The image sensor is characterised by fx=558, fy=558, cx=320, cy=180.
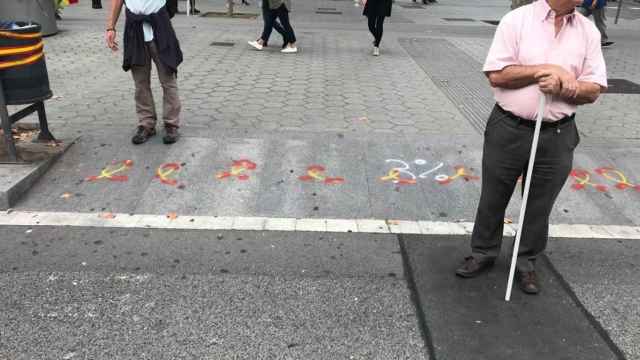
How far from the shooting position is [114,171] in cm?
503

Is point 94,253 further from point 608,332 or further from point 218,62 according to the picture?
point 218,62

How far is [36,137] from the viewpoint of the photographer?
5.54 metres

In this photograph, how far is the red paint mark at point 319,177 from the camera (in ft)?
16.4

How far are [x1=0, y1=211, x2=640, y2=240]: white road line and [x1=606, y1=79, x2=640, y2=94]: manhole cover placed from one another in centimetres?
480

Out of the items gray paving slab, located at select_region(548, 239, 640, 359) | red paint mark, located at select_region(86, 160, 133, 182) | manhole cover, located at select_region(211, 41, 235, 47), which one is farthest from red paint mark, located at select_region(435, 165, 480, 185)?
manhole cover, located at select_region(211, 41, 235, 47)

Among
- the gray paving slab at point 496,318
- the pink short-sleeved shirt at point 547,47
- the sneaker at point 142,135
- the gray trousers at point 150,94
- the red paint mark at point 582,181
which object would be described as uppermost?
the pink short-sleeved shirt at point 547,47

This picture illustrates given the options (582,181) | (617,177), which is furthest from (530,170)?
(617,177)

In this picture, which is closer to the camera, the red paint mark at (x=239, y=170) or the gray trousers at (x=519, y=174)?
the gray trousers at (x=519, y=174)

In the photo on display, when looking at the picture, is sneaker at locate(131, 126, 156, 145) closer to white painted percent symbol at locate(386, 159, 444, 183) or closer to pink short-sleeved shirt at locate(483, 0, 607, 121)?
white painted percent symbol at locate(386, 159, 444, 183)

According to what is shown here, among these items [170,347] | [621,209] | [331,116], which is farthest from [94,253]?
[621,209]

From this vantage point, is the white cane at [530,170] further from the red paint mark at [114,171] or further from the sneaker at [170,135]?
the sneaker at [170,135]

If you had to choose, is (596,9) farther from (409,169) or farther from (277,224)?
(277,224)

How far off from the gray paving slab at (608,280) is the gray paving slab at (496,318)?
0.36 feet

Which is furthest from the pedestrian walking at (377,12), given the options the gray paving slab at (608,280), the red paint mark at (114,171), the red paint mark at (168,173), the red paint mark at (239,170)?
Answer: the gray paving slab at (608,280)
